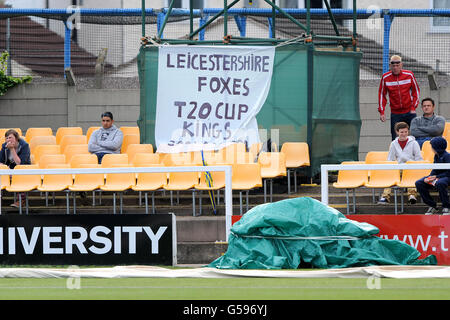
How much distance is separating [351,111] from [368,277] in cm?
591

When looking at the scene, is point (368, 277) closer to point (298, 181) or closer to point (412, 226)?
point (412, 226)

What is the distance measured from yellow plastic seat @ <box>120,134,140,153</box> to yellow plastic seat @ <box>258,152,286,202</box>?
2810 mm

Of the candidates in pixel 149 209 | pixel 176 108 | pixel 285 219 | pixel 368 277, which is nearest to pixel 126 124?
pixel 176 108

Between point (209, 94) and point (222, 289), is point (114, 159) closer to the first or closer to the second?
point (209, 94)

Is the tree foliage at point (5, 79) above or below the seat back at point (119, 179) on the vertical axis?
above

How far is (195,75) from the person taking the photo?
1444cm

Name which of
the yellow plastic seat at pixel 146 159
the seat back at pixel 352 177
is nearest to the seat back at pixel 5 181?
the yellow plastic seat at pixel 146 159

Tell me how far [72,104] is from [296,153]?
225 inches

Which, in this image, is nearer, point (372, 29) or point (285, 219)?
point (285, 219)

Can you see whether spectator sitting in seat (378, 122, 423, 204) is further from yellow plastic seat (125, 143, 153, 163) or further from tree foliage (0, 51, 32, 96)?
tree foliage (0, 51, 32, 96)

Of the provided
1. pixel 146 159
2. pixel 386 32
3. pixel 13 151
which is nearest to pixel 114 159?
pixel 146 159

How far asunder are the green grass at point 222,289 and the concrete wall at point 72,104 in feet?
27.6

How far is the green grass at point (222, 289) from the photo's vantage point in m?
7.93

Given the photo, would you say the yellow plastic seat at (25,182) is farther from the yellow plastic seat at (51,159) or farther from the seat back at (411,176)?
the seat back at (411,176)
